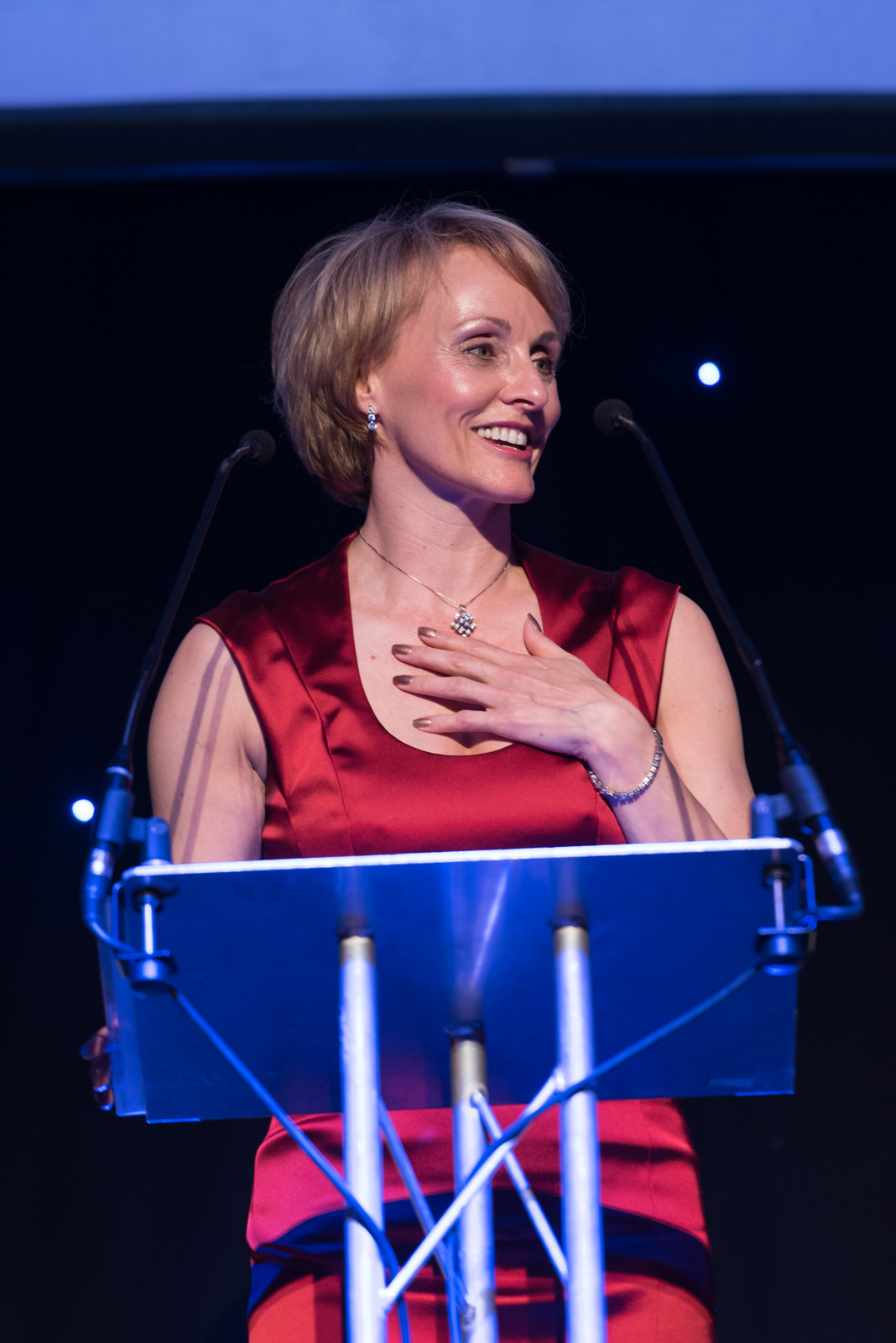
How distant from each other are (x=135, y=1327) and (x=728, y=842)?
1796 mm

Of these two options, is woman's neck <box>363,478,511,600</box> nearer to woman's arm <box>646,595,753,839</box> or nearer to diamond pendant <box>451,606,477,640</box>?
diamond pendant <box>451,606,477,640</box>

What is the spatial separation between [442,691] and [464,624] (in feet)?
0.81

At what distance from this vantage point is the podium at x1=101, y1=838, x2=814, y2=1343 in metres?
1.06

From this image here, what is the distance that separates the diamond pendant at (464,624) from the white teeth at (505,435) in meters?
0.24

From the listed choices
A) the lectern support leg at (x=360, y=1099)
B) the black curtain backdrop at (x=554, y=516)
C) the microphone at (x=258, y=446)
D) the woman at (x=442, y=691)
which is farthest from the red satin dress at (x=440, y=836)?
the black curtain backdrop at (x=554, y=516)

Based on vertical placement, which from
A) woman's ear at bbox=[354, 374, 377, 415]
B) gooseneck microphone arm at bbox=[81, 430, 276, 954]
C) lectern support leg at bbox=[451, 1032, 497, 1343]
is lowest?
lectern support leg at bbox=[451, 1032, 497, 1343]

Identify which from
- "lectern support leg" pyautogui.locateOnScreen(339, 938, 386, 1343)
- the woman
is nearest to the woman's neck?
the woman

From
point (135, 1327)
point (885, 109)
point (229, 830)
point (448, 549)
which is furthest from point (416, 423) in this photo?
point (135, 1327)

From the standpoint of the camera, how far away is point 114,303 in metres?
2.88

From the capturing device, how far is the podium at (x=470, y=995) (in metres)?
1.06

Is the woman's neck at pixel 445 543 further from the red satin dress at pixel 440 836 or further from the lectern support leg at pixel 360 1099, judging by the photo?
the lectern support leg at pixel 360 1099

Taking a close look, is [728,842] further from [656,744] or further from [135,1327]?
[135,1327]

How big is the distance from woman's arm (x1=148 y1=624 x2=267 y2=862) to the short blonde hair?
1.29ft

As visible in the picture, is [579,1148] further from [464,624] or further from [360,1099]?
[464,624]
